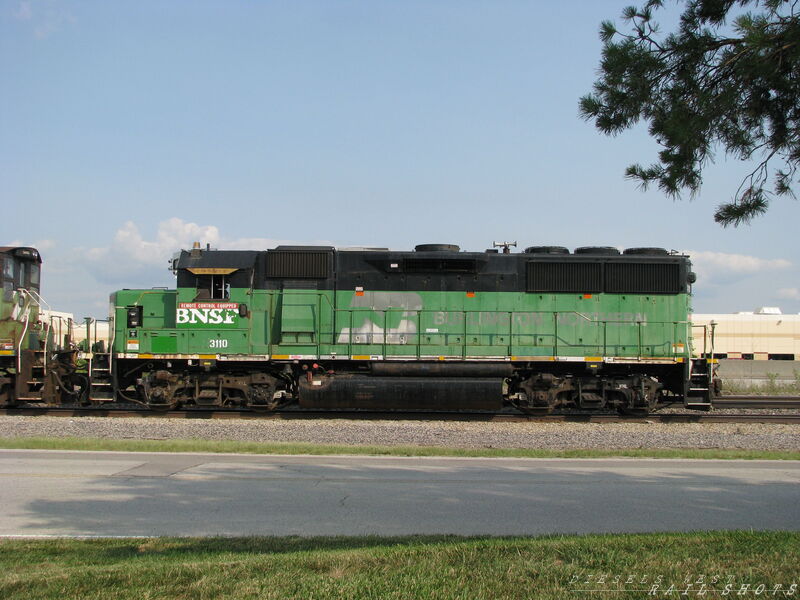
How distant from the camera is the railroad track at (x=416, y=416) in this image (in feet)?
55.7

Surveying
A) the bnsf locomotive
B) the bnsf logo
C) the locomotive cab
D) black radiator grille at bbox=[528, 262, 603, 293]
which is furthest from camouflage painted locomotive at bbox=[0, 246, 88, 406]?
black radiator grille at bbox=[528, 262, 603, 293]

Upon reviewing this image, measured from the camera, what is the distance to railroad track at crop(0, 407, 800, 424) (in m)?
17.0

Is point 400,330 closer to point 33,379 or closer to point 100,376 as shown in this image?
point 100,376

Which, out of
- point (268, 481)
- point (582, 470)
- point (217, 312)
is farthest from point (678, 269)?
point (268, 481)

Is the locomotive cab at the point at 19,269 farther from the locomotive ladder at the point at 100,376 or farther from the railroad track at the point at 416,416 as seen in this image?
the railroad track at the point at 416,416

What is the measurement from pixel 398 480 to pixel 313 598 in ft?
14.9

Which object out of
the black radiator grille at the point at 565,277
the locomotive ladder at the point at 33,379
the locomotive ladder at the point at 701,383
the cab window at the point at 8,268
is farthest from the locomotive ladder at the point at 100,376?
the locomotive ladder at the point at 701,383

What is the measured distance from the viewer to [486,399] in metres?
17.0

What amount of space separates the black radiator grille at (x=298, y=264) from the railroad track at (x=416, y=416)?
3364 mm

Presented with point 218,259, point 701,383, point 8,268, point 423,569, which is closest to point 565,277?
point 701,383

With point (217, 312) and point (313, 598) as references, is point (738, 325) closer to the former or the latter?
point (217, 312)

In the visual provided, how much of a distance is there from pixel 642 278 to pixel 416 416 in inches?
255

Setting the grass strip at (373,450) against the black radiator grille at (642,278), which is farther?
the black radiator grille at (642,278)

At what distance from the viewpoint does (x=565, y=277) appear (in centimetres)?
1797
